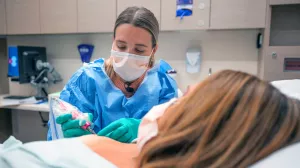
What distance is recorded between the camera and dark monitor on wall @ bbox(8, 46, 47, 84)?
8.20 ft

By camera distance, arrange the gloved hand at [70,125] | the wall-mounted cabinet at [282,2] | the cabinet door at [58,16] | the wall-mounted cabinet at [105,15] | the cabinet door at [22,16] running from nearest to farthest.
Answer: the gloved hand at [70,125] → the wall-mounted cabinet at [282,2] → the wall-mounted cabinet at [105,15] → the cabinet door at [58,16] → the cabinet door at [22,16]

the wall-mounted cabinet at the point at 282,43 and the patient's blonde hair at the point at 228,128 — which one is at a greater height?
the wall-mounted cabinet at the point at 282,43

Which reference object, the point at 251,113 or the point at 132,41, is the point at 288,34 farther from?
the point at 251,113

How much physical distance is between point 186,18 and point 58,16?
54.4 inches

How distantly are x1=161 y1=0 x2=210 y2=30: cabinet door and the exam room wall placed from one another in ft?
1.00

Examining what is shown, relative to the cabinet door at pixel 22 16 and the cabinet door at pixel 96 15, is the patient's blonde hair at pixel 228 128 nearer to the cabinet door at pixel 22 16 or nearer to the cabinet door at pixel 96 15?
the cabinet door at pixel 96 15

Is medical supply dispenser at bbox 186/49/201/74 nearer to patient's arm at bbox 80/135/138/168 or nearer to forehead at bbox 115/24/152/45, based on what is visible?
forehead at bbox 115/24/152/45

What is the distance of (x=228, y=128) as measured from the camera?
47 cm

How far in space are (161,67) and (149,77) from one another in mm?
145

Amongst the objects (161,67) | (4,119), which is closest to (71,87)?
(161,67)

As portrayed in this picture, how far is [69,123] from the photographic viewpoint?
2.97ft

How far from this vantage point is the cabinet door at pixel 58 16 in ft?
8.20

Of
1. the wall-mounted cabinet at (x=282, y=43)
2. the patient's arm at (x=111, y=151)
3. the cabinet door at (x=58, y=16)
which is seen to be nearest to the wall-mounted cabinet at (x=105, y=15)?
the cabinet door at (x=58, y=16)

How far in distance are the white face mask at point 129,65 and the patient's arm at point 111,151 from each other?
56 centimetres
